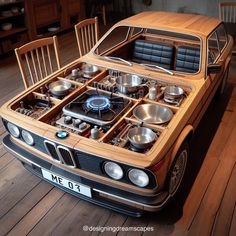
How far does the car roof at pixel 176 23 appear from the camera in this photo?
2224mm

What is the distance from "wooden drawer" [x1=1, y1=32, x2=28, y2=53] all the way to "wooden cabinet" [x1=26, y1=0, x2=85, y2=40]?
0.16 metres

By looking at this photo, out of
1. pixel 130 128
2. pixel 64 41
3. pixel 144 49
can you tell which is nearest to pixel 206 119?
pixel 144 49

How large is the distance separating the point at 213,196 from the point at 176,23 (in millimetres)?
1396

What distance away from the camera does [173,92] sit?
78.1 inches

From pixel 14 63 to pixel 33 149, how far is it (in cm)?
290

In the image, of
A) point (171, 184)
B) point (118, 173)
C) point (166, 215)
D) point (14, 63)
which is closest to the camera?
point (118, 173)

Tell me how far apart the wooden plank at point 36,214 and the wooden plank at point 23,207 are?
3cm

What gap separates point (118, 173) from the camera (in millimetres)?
1513

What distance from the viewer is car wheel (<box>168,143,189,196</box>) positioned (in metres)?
1.64

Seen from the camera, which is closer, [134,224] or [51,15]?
[134,224]

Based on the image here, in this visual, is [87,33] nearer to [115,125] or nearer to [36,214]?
[115,125]

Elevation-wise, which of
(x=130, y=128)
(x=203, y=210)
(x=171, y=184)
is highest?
(x=130, y=128)

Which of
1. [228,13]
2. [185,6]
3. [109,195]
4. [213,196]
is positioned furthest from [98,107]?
[185,6]

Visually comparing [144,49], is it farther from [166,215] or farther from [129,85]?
[166,215]
